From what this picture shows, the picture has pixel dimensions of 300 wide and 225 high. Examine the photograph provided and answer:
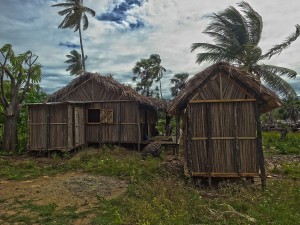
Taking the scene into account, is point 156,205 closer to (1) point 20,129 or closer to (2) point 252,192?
(2) point 252,192

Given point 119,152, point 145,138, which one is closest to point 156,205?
point 119,152

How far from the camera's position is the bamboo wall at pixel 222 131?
9.10 m

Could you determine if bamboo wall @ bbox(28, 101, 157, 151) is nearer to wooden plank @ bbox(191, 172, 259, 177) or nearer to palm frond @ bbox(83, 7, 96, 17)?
wooden plank @ bbox(191, 172, 259, 177)

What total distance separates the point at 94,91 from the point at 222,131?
32.5 ft

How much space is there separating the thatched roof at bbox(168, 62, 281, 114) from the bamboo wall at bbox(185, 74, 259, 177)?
0.17m

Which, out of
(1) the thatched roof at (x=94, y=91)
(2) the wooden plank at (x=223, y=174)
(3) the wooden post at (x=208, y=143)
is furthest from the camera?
(1) the thatched roof at (x=94, y=91)

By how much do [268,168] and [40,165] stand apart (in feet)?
30.9

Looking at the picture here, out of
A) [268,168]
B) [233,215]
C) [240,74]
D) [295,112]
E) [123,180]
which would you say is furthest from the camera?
[295,112]

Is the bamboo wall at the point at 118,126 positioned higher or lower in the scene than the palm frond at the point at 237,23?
lower

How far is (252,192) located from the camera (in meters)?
8.36

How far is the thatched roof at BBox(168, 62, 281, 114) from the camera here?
29.1ft

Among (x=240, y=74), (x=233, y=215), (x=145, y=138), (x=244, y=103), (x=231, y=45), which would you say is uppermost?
(x=231, y=45)

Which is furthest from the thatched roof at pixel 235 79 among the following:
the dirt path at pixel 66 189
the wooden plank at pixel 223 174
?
the dirt path at pixel 66 189

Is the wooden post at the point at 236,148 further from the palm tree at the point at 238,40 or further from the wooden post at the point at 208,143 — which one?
the palm tree at the point at 238,40
